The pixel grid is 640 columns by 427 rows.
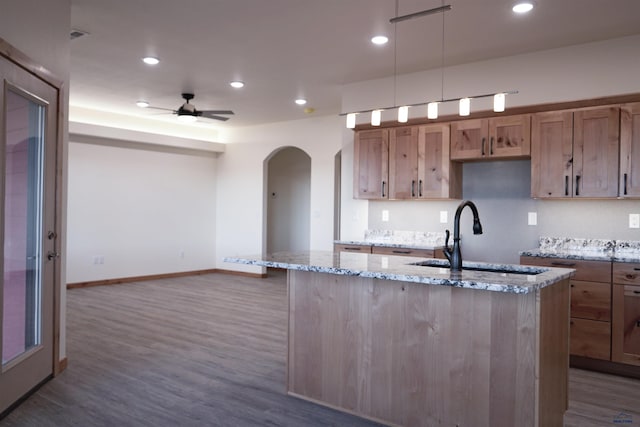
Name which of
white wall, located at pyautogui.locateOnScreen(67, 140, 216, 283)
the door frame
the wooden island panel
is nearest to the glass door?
the door frame

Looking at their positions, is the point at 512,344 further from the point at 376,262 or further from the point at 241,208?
the point at 241,208

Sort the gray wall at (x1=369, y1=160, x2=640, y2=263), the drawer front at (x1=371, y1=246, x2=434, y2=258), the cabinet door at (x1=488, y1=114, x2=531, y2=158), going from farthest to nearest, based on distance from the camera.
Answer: the drawer front at (x1=371, y1=246, x2=434, y2=258) → the cabinet door at (x1=488, y1=114, x2=531, y2=158) → the gray wall at (x1=369, y1=160, x2=640, y2=263)

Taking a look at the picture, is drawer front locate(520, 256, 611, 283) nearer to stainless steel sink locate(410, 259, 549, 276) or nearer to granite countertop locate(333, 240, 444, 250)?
granite countertop locate(333, 240, 444, 250)

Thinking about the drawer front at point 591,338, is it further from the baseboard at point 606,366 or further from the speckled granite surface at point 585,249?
the speckled granite surface at point 585,249

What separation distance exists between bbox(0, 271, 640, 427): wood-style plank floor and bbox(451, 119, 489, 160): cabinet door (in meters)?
2.17

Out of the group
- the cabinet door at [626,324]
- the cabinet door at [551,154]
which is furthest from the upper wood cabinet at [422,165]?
the cabinet door at [626,324]

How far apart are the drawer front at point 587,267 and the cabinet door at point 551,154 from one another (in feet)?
2.15

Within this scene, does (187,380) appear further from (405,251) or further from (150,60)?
(150,60)

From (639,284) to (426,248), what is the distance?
6.20ft

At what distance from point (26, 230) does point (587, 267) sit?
4.18 meters

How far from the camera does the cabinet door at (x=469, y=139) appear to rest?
16.1ft

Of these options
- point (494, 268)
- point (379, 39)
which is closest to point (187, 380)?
point (494, 268)

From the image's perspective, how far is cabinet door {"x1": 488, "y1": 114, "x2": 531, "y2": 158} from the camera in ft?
15.3

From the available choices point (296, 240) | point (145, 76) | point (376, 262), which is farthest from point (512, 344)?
point (296, 240)
